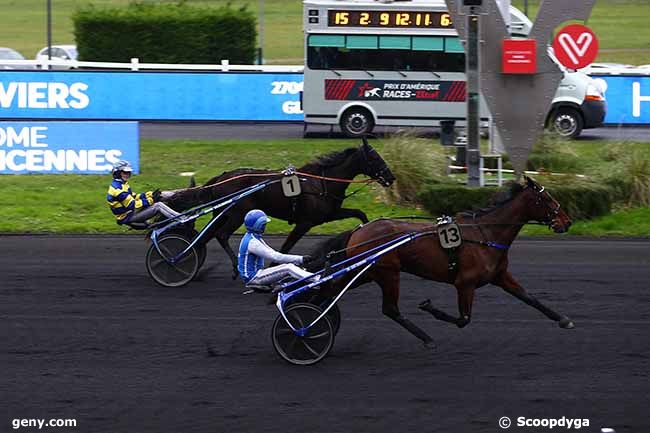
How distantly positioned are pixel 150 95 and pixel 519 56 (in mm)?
11545

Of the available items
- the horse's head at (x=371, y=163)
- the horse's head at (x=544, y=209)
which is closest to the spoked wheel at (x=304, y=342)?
the horse's head at (x=544, y=209)

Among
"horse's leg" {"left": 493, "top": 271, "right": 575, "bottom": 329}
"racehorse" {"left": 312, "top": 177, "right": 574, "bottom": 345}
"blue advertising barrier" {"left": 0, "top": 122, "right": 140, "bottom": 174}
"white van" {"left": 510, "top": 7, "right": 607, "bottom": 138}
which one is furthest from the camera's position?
"white van" {"left": 510, "top": 7, "right": 607, "bottom": 138}

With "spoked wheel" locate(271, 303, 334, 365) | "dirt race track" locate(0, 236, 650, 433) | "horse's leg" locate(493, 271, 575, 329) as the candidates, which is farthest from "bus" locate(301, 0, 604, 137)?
"spoked wheel" locate(271, 303, 334, 365)

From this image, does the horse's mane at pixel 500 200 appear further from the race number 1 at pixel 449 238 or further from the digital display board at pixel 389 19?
the digital display board at pixel 389 19

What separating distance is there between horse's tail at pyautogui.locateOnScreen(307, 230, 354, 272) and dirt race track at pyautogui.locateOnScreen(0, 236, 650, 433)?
0.77 metres

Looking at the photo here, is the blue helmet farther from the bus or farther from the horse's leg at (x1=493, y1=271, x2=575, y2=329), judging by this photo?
the bus

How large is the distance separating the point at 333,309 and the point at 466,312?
3.50 feet

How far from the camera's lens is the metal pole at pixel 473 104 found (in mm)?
15055

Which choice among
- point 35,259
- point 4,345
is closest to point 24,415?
point 4,345

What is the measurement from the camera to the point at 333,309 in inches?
346

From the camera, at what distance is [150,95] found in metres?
24.7

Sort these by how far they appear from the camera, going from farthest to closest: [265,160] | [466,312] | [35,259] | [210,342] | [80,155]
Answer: [265,160] → [80,155] → [35,259] → [210,342] → [466,312]

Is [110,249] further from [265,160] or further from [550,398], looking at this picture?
[550,398]

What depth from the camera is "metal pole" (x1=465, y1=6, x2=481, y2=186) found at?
49.4ft
